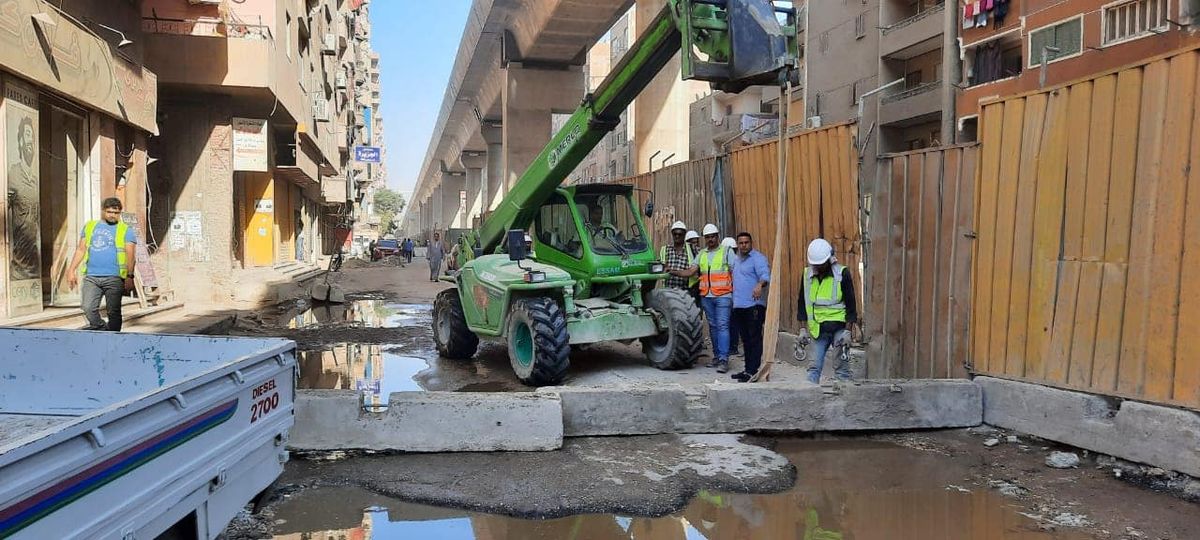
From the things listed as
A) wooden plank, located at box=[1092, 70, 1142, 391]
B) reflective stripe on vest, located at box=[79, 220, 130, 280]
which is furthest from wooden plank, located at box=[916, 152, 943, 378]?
reflective stripe on vest, located at box=[79, 220, 130, 280]

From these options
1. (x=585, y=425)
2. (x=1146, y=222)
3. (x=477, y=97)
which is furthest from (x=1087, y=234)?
(x=477, y=97)

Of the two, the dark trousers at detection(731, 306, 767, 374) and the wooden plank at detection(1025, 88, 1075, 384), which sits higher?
the wooden plank at detection(1025, 88, 1075, 384)

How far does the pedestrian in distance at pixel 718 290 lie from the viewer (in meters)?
8.38

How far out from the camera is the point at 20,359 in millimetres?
4020

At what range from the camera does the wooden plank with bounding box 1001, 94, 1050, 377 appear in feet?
19.7

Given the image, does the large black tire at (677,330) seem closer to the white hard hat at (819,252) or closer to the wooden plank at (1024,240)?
the white hard hat at (819,252)

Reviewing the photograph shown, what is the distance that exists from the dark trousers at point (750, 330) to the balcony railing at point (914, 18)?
21646mm

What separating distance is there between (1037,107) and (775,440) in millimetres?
3295

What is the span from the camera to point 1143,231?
5160 mm

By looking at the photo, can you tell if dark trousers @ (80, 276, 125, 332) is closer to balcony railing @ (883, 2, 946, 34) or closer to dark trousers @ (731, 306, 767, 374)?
dark trousers @ (731, 306, 767, 374)

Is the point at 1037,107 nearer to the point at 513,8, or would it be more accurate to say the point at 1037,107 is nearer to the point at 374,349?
the point at 374,349

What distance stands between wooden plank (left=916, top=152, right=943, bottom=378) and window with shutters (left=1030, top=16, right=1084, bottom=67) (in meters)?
16.7

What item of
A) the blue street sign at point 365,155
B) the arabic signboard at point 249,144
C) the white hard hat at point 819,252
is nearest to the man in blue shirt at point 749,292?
the white hard hat at point 819,252

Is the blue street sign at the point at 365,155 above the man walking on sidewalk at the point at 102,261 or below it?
above
